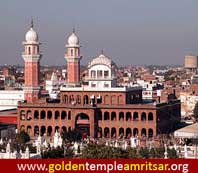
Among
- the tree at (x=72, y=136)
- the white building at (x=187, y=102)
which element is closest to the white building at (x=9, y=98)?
the white building at (x=187, y=102)

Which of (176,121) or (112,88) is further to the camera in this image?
(176,121)

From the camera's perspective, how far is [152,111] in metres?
38.1

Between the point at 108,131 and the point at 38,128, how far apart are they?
12.4ft

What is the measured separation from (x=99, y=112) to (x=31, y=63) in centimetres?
715

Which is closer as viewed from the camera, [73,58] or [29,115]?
[29,115]

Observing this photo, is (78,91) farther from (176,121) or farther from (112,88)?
(176,121)

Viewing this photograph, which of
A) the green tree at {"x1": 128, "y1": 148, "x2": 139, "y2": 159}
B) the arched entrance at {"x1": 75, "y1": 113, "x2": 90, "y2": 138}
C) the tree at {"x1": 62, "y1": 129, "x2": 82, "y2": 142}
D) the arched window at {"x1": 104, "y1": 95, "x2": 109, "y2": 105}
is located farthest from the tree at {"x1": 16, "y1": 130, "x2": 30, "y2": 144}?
the green tree at {"x1": 128, "y1": 148, "x2": 139, "y2": 159}

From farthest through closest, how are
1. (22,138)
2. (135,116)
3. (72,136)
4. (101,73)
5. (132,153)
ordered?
(101,73)
(135,116)
(72,136)
(22,138)
(132,153)

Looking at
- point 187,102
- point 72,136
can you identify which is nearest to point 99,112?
point 72,136

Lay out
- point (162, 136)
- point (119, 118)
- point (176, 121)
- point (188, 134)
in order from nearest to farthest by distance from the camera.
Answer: point (188, 134)
point (162, 136)
point (119, 118)
point (176, 121)

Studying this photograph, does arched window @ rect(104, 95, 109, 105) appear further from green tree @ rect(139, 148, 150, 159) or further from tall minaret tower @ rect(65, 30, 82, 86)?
green tree @ rect(139, 148, 150, 159)

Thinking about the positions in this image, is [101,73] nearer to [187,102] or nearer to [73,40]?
[73,40]

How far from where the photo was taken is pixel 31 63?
44.0 meters

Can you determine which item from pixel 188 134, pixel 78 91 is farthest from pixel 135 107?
pixel 188 134
